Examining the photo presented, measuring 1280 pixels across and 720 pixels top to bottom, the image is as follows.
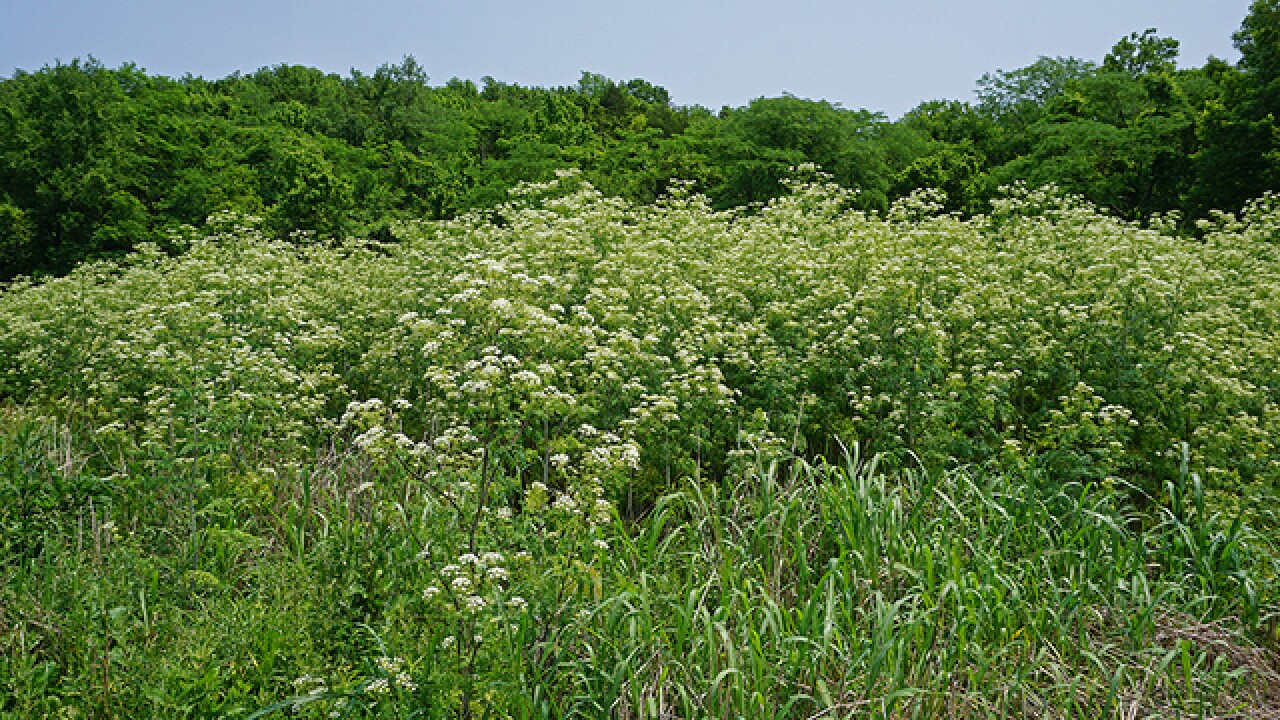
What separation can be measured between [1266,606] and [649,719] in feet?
10.5

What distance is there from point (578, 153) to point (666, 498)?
19.5 meters

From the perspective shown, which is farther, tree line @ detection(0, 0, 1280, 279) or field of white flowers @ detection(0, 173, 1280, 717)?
tree line @ detection(0, 0, 1280, 279)

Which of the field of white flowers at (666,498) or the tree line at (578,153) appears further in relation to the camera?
the tree line at (578,153)

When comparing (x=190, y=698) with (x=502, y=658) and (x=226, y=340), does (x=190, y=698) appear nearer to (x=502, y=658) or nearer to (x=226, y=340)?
(x=502, y=658)

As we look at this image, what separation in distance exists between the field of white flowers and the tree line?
47.4 feet

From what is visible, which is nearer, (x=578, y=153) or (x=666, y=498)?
(x=666, y=498)

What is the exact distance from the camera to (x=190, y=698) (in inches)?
109

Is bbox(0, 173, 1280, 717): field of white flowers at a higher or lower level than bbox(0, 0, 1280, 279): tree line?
lower

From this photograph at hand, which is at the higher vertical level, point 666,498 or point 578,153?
point 578,153

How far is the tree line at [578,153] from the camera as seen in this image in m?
20.8

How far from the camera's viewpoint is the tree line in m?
20.8

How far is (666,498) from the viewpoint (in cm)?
411

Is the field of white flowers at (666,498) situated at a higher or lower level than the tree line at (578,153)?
lower

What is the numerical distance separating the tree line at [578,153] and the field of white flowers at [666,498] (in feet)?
47.4
